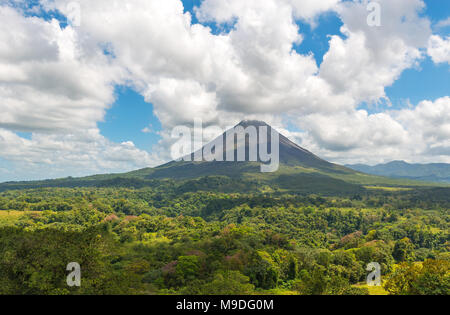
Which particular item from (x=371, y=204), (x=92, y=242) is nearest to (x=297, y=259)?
(x=92, y=242)

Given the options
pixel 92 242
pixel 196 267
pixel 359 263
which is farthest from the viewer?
pixel 359 263

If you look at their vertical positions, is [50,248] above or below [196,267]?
above
